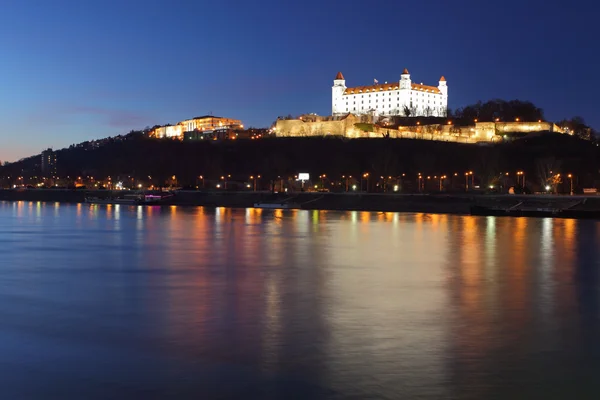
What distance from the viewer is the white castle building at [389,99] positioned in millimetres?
117875

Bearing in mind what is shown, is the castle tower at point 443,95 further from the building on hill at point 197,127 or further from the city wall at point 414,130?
the building on hill at point 197,127

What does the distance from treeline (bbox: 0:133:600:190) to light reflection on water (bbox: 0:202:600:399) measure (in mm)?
57705

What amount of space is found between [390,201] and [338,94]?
218 ft

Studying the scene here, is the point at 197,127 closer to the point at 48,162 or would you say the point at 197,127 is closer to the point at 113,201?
the point at 48,162

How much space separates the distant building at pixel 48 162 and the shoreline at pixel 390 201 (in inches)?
2556

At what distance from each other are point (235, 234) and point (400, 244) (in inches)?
310

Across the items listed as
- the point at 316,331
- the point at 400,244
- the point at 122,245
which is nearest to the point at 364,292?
the point at 316,331

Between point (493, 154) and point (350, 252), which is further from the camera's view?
point (493, 154)

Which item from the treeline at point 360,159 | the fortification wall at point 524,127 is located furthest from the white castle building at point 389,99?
the treeline at point 360,159

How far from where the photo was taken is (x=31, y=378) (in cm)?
691

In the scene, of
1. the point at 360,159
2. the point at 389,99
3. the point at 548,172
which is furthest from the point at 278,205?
the point at 389,99

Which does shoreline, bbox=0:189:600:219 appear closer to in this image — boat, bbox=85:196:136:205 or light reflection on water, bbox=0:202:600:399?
boat, bbox=85:196:136:205

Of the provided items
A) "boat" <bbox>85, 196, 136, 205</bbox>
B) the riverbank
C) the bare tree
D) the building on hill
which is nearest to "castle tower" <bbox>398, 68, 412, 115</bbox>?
the building on hill

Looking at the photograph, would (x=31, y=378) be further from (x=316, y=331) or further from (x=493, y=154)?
(x=493, y=154)
